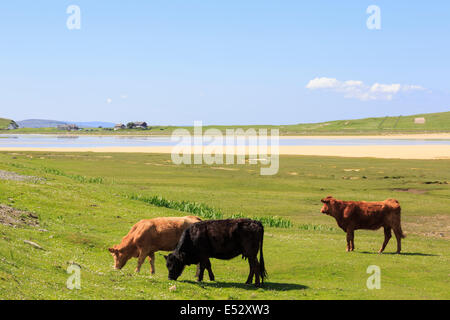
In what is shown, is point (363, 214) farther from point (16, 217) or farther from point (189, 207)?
point (16, 217)

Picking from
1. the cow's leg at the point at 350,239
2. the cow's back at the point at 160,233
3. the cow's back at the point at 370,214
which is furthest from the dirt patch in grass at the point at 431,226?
the cow's back at the point at 160,233

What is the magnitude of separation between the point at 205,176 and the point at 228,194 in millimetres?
17744

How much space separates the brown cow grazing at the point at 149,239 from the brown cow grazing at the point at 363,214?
793 cm

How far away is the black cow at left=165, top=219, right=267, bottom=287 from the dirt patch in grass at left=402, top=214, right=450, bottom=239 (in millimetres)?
18937

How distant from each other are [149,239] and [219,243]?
3.08 meters

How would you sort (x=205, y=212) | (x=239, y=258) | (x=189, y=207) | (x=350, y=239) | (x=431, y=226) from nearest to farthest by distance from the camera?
(x=239, y=258) → (x=350, y=239) → (x=431, y=226) → (x=205, y=212) → (x=189, y=207)

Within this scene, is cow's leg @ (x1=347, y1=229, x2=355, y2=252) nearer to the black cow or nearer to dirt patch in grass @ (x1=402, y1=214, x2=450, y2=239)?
the black cow

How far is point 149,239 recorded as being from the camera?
18.6m

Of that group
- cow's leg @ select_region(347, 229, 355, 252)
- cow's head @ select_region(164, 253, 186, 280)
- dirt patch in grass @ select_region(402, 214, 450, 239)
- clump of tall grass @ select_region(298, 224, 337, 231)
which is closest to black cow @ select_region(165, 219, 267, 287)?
cow's head @ select_region(164, 253, 186, 280)

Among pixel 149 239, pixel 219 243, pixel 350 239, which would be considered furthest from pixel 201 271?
pixel 350 239

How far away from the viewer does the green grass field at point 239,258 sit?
Answer: 625 inches

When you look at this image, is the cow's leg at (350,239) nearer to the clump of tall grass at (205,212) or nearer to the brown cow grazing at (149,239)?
the brown cow grazing at (149,239)

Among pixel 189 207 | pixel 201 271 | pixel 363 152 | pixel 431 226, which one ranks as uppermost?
pixel 363 152
